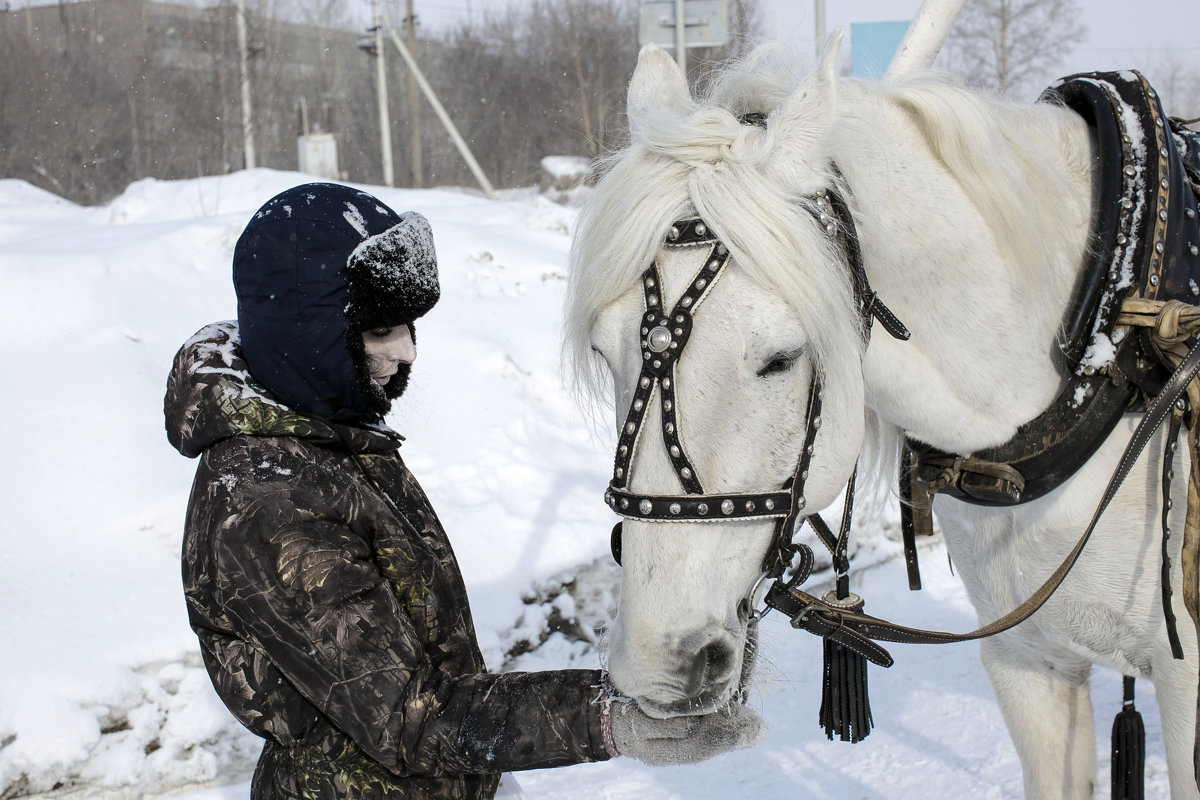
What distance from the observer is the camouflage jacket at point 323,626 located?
1312 millimetres

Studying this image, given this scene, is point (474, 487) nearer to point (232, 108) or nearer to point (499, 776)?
point (499, 776)

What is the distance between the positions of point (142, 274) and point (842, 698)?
15.7ft

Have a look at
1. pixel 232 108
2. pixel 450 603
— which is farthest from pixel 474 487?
pixel 232 108

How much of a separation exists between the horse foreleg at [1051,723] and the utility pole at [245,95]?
44.8ft

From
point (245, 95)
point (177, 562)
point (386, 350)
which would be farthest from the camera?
point (245, 95)

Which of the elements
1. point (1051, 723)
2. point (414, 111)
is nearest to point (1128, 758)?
point (1051, 723)

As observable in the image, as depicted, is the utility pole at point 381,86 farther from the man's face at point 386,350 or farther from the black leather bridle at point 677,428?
the black leather bridle at point 677,428

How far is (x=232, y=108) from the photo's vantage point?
1472 centimetres

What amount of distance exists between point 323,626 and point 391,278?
54 cm

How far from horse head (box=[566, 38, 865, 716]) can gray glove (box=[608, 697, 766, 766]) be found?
20mm

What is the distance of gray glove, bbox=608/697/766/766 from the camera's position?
4.24ft

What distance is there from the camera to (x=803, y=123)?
1399 mm

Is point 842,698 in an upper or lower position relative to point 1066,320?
lower

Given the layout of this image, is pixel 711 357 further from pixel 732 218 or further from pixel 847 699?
pixel 847 699
